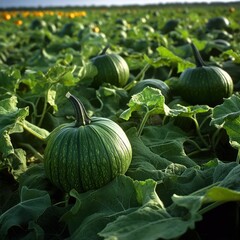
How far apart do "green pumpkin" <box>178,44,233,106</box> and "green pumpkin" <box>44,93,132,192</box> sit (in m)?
1.54

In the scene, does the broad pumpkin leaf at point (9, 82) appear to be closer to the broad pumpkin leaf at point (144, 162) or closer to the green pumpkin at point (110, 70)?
the green pumpkin at point (110, 70)

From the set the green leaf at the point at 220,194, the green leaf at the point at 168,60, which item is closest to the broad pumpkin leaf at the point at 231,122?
the green leaf at the point at 220,194

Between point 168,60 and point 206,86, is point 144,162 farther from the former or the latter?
point 168,60

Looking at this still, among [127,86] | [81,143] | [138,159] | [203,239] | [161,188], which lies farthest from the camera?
[127,86]

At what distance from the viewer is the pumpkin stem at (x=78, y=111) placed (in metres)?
2.84

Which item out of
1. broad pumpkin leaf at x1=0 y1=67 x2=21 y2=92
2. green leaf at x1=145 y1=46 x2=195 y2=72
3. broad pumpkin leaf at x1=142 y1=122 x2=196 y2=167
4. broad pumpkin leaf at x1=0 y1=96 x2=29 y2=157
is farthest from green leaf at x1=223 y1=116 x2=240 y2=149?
broad pumpkin leaf at x1=0 y1=67 x2=21 y2=92

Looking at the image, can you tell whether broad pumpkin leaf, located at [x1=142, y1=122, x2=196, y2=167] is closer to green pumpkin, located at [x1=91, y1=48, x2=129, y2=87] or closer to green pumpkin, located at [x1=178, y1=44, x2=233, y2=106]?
green pumpkin, located at [x1=178, y1=44, x2=233, y2=106]

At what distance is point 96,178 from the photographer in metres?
2.78

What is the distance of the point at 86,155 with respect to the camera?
2764 millimetres

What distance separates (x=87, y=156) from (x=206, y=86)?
184 cm

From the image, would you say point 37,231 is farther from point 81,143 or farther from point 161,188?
point 161,188

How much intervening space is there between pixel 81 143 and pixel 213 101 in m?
1.92

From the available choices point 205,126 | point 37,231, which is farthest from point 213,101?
point 37,231

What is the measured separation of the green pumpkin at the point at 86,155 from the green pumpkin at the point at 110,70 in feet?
6.90
